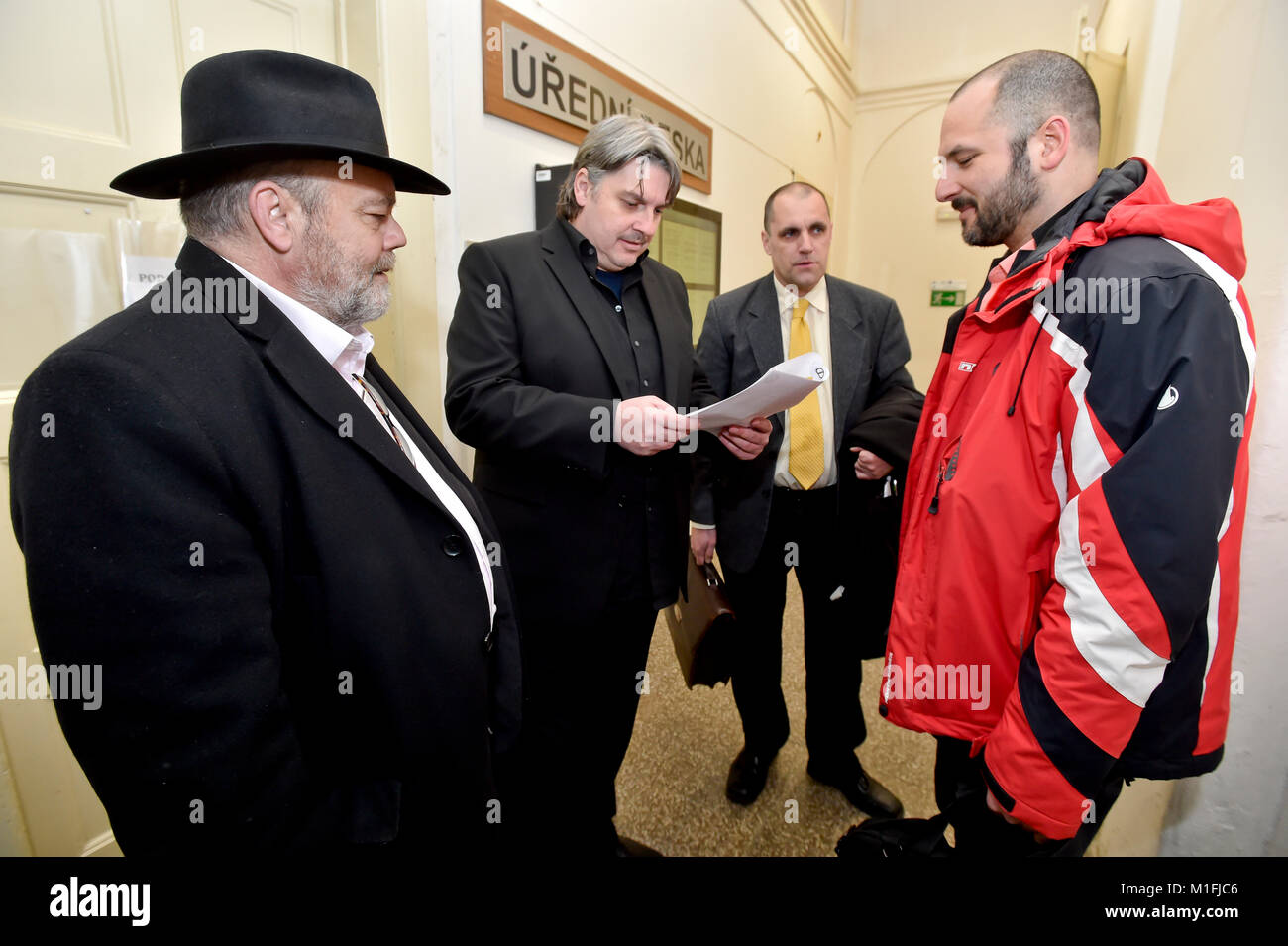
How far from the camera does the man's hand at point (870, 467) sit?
1665 mm

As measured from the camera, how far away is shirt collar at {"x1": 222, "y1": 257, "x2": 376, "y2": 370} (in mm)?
821

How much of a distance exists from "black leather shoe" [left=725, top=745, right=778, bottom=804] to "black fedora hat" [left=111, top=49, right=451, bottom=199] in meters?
1.96

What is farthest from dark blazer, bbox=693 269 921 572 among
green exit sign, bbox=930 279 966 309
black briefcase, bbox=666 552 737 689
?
green exit sign, bbox=930 279 966 309

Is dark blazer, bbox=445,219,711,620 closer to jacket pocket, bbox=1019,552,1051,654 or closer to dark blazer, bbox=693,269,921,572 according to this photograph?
dark blazer, bbox=693,269,921,572

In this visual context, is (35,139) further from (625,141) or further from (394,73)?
(625,141)

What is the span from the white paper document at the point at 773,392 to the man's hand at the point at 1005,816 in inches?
28.9

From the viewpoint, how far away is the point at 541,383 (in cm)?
139

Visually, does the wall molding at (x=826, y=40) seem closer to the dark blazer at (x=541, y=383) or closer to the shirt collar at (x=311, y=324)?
the dark blazer at (x=541, y=383)

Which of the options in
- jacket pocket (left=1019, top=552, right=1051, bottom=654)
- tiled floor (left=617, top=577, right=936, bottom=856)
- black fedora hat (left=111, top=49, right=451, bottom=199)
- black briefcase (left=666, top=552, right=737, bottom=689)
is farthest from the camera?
tiled floor (left=617, top=577, right=936, bottom=856)

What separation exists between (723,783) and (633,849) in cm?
45

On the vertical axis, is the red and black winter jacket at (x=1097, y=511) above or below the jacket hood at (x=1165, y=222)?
below

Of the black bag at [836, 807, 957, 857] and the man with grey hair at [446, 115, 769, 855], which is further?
the man with grey hair at [446, 115, 769, 855]

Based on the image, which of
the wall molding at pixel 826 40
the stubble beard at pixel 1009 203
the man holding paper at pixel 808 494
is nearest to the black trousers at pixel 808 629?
the man holding paper at pixel 808 494
